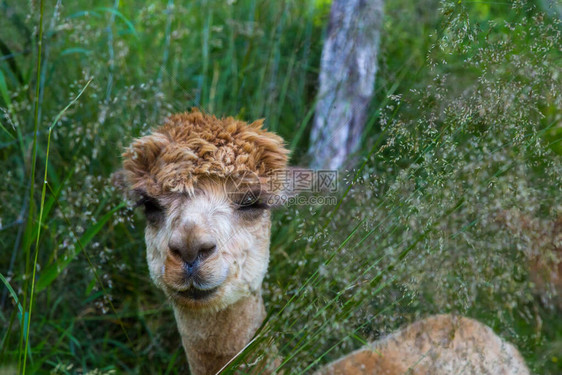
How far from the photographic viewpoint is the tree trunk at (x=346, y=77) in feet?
13.5

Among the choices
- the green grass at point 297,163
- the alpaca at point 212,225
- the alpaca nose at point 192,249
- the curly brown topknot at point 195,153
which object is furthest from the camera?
the curly brown topknot at point 195,153

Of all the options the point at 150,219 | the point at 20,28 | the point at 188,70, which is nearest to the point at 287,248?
the point at 150,219

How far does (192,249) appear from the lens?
226cm

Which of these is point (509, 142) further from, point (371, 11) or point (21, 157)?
point (21, 157)

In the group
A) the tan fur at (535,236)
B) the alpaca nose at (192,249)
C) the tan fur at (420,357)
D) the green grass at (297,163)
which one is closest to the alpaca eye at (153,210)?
the green grass at (297,163)

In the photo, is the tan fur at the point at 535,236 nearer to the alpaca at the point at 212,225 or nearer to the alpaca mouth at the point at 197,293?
the alpaca at the point at 212,225

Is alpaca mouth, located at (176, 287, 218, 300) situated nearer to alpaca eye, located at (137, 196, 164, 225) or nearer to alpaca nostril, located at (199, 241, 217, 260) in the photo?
alpaca nostril, located at (199, 241, 217, 260)

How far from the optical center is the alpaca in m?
2.38

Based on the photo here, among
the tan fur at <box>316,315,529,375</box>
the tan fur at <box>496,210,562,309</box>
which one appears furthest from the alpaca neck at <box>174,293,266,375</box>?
the tan fur at <box>496,210,562,309</box>

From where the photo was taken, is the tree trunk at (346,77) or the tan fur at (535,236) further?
the tree trunk at (346,77)

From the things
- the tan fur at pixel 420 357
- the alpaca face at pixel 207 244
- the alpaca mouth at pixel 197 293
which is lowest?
the tan fur at pixel 420 357

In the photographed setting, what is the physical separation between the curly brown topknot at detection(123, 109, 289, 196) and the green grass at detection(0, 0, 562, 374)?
0.26 m

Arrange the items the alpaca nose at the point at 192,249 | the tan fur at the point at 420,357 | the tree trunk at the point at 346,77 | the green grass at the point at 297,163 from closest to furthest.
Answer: the green grass at the point at 297,163, the alpaca nose at the point at 192,249, the tan fur at the point at 420,357, the tree trunk at the point at 346,77

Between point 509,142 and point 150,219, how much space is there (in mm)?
1744
